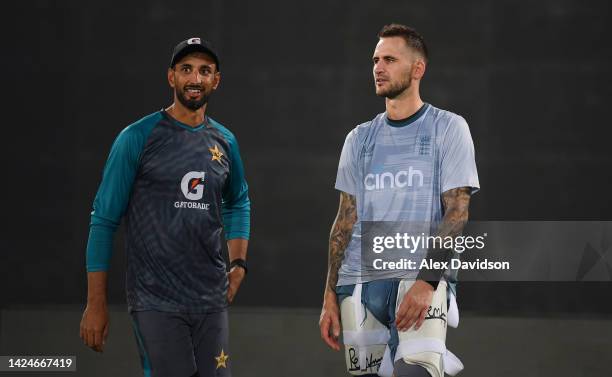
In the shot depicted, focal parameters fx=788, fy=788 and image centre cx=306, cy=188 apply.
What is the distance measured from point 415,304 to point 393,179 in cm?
52

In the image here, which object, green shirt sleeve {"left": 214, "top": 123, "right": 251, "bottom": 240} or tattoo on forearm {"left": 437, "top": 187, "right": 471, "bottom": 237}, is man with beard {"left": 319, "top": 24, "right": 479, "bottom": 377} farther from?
green shirt sleeve {"left": 214, "top": 123, "right": 251, "bottom": 240}

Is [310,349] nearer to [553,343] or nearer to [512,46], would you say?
[553,343]

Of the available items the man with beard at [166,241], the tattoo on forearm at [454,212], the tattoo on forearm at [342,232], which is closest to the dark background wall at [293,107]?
the tattoo on forearm at [342,232]

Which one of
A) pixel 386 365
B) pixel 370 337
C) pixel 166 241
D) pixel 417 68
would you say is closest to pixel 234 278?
pixel 166 241

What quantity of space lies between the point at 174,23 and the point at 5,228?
8.92 feet

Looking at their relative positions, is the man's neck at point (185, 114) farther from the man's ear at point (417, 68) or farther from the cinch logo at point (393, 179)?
the man's ear at point (417, 68)

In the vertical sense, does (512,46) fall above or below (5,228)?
above

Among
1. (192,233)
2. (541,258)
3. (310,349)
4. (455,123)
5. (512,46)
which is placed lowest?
(310,349)

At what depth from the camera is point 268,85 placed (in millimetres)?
7812

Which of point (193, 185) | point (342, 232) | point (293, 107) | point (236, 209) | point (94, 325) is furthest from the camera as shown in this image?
point (293, 107)

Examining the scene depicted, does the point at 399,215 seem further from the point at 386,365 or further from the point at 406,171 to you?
the point at 386,365

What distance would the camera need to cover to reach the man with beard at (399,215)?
3045 millimetres

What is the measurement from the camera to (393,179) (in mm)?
3182

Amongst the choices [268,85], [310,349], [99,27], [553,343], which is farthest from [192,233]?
[99,27]
